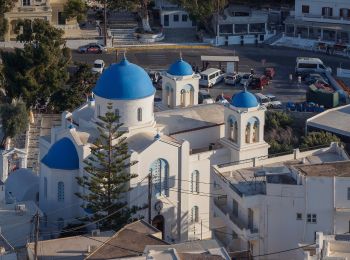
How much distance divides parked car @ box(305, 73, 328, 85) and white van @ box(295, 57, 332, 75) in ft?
3.12

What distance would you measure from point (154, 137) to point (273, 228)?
652cm

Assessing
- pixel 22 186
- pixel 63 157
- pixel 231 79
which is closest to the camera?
pixel 63 157

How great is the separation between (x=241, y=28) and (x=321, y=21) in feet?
17.4

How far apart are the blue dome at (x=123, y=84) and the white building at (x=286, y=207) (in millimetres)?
5196

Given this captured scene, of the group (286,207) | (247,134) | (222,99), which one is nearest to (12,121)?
(222,99)

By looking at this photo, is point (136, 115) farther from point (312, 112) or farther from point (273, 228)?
point (312, 112)

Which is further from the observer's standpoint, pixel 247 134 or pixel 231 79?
pixel 231 79

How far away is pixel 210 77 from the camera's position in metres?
77.9

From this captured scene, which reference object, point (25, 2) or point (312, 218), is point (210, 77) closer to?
point (25, 2)

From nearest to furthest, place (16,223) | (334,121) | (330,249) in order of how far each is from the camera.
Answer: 1. (330,249)
2. (16,223)
3. (334,121)

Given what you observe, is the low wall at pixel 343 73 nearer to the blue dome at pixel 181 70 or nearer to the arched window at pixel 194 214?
the blue dome at pixel 181 70

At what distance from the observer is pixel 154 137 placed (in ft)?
180

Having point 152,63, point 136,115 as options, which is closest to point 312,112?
point 152,63

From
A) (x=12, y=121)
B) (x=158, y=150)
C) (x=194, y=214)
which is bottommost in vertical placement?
(x=194, y=214)
